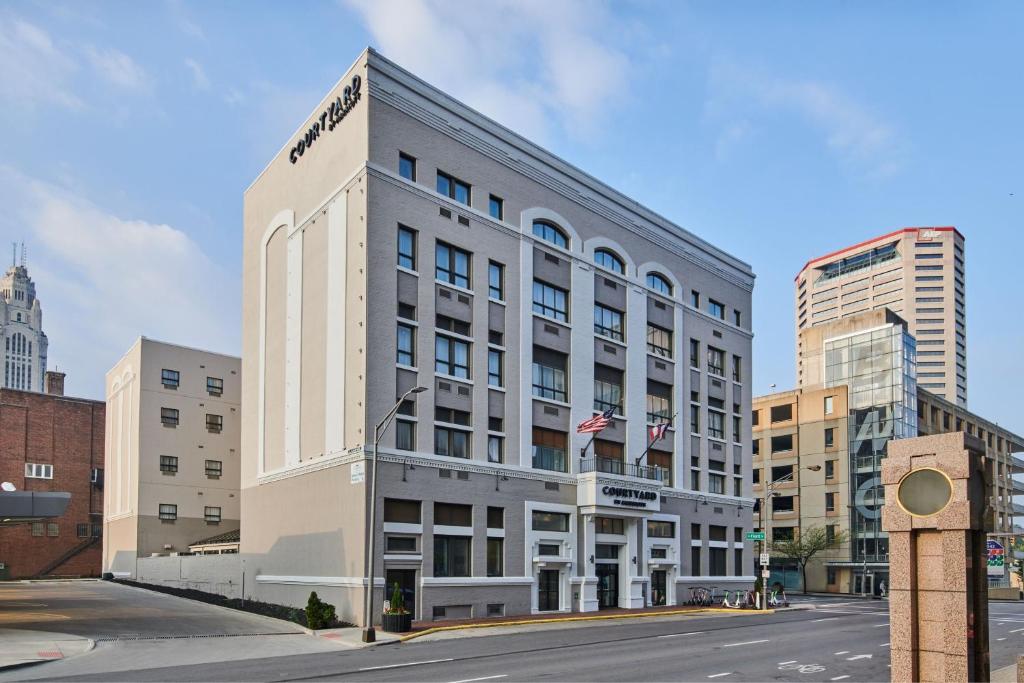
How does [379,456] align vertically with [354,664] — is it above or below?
above

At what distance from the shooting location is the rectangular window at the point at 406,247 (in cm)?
4288

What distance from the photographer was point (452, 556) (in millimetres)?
42438

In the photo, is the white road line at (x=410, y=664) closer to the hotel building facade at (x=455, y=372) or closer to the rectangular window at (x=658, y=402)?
the hotel building facade at (x=455, y=372)

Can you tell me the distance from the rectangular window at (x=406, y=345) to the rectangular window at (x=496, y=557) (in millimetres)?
9941

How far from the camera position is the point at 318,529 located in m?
42.8

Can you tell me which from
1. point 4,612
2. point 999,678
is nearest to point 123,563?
point 4,612

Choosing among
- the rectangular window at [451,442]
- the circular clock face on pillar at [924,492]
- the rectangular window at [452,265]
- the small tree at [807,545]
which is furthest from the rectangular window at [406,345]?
the small tree at [807,545]

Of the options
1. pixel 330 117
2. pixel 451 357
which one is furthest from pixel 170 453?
pixel 330 117

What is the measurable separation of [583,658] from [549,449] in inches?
854

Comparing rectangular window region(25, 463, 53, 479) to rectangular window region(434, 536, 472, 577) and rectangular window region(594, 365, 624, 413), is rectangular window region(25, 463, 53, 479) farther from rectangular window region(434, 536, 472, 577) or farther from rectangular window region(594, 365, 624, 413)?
rectangular window region(594, 365, 624, 413)

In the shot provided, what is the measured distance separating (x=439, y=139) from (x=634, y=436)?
21.6m

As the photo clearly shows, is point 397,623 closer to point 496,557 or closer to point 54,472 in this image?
point 496,557

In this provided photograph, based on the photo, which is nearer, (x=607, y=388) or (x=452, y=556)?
(x=452, y=556)

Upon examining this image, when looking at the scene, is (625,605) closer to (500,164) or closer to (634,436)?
(634,436)
